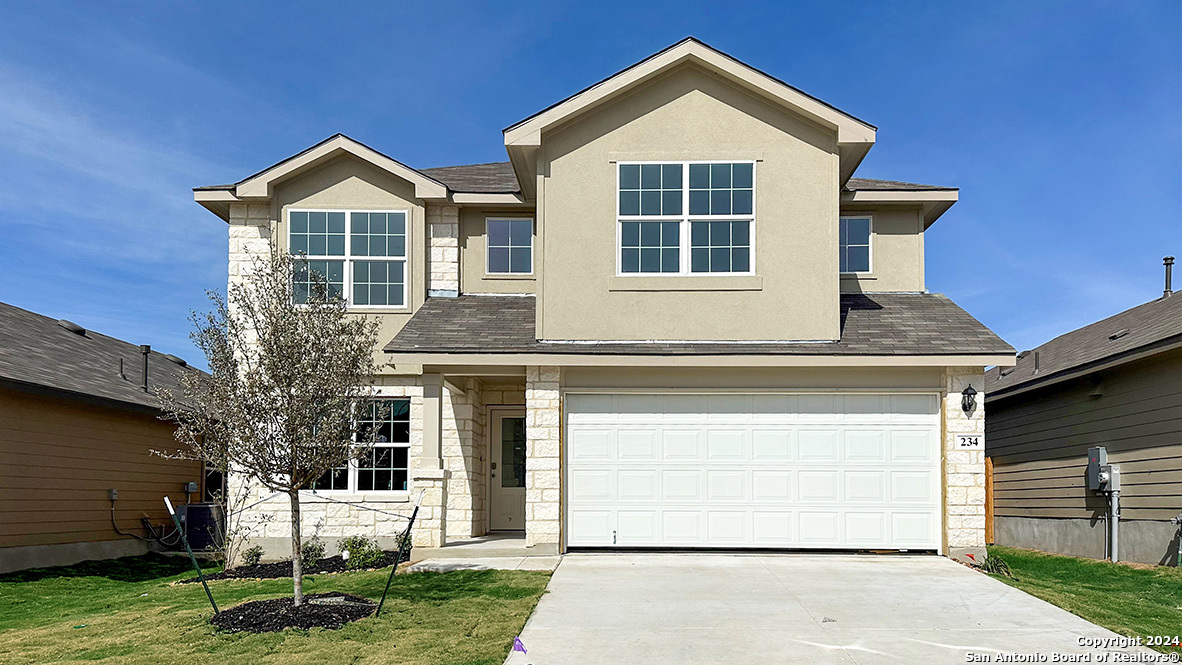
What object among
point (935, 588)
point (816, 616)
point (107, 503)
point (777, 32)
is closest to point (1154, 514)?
point (935, 588)

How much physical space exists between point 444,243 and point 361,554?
16.5ft

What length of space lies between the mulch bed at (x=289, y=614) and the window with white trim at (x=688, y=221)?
6271mm

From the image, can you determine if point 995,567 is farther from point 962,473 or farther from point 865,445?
point 865,445

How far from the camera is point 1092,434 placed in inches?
618

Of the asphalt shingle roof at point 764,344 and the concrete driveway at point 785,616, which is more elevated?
the asphalt shingle roof at point 764,344

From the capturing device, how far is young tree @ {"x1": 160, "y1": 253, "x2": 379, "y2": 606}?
8742 millimetres

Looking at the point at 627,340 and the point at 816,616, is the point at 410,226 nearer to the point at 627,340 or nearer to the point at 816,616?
the point at 627,340

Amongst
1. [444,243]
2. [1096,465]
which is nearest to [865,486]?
[1096,465]

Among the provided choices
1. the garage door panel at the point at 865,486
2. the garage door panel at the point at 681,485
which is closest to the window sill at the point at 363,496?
the garage door panel at the point at 681,485

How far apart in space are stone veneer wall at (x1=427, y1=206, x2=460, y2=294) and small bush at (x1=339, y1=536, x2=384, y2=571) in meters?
4.20

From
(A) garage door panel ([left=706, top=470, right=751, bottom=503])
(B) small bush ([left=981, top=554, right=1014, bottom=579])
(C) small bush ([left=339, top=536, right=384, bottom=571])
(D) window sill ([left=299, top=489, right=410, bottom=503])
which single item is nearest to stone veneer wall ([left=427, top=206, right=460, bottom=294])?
(D) window sill ([left=299, top=489, right=410, bottom=503])

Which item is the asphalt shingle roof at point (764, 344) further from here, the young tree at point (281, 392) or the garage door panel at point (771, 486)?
the young tree at point (281, 392)

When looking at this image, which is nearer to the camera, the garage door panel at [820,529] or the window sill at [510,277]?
the garage door panel at [820,529]

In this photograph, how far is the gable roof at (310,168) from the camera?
1480cm
